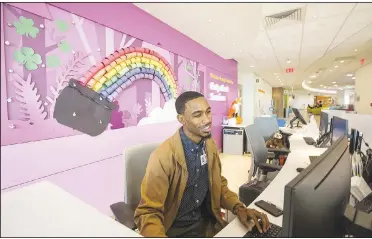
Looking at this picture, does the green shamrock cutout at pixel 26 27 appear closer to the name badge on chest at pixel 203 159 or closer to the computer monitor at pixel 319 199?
the name badge on chest at pixel 203 159

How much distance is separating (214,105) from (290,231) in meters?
4.44

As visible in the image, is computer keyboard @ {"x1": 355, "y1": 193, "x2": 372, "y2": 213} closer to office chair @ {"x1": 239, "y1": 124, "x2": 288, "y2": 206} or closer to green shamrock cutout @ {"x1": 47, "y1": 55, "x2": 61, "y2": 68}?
office chair @ {"x1": 239, "y1": 124, "x2": 288, "y2": 206}

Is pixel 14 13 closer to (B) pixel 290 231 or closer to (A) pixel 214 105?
(B) pixel 290 231

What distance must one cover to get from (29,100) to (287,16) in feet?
11.2

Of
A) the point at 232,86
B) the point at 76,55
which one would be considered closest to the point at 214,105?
the point at 232,86

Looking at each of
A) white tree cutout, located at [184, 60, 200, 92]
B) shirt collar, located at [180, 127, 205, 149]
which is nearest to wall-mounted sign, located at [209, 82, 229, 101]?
white tree cutout, located at [184, 60, 200, 92]

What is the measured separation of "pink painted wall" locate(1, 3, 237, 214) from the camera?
4.79 ft

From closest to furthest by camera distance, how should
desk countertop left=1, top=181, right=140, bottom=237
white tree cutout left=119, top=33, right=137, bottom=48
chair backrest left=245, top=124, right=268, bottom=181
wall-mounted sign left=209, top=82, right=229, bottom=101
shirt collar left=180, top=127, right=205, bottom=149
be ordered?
desk countertop left=1, top=181, right=140, bottom=237, shirt collar left=180, top=127, right=205, bottom=149, chair backrest left=245, top=124, right=268, bottom=181, white tree cutout left=119, top=33, right=137, bottom=48, wall-mounted sign left=209, top=82, right=229, bottom=101

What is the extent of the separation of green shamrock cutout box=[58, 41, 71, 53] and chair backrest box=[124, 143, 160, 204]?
114 centimetres

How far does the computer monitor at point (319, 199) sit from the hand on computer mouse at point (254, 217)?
0.31 metres

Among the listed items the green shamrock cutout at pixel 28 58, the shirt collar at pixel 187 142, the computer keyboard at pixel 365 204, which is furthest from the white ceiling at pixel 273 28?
the computer keyboard at pixel 365 204

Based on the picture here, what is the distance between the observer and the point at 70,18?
6.01 feet

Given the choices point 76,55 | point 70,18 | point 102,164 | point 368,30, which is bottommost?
point 102,164

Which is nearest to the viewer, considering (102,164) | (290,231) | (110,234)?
(110,234)
